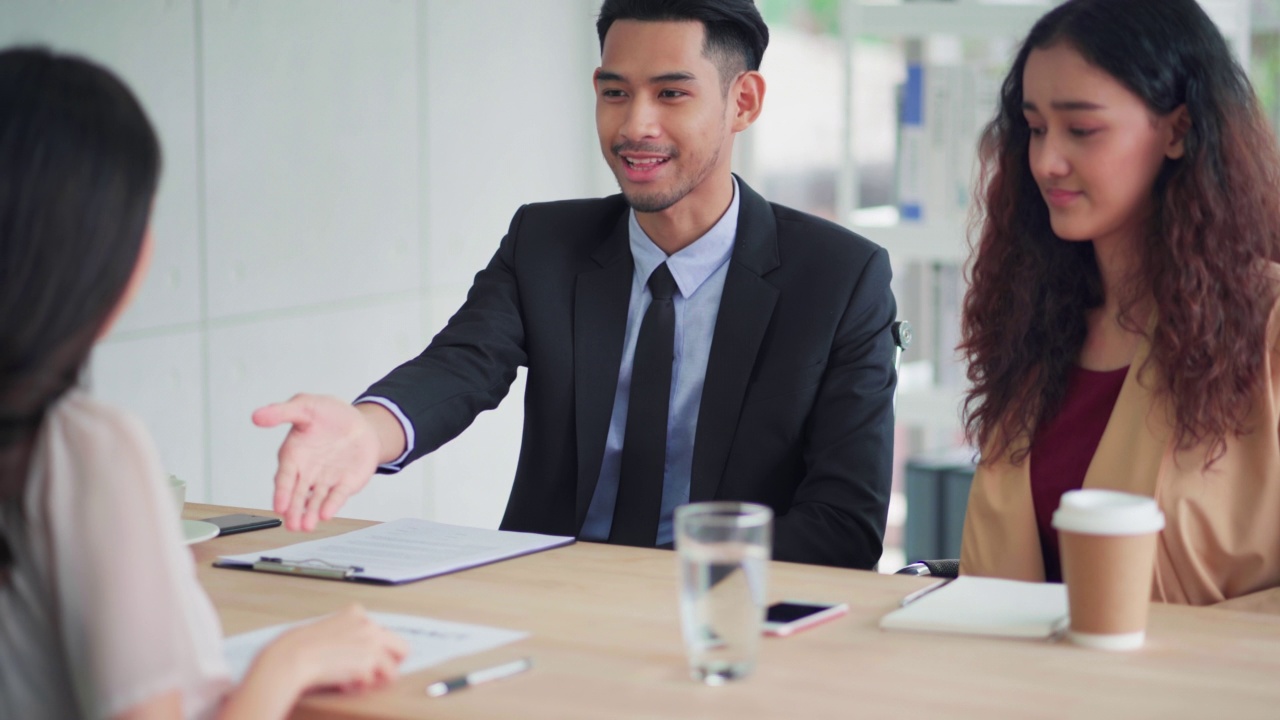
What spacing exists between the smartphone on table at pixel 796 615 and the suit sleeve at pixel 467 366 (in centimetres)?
74

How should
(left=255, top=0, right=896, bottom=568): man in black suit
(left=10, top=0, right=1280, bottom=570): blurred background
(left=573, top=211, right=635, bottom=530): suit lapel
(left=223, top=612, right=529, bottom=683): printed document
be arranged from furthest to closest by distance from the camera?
(left=10, top=0, right=1280, bottom=570): blurred background, (left=573, top=211, right=635, bottom=530): suit lapel, (left=255, top=0, right=896, bottom=568): man in black suit, (left=223, top=612, right=529, bottom=683): printed document

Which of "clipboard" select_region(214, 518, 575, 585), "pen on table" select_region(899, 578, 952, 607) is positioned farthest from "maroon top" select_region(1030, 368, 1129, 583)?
"clipboard" select_region(214, 518, 575, 585)

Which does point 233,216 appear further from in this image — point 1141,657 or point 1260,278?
point 1141,657

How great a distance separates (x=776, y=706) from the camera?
3.71 ft

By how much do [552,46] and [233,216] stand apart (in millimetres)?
1442

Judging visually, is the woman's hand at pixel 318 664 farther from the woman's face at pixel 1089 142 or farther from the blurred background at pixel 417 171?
the blurred background at pixel 417 171

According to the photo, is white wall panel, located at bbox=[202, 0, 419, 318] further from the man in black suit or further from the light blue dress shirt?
the light blue dress shirt

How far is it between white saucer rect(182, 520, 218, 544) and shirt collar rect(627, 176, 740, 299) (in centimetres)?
84

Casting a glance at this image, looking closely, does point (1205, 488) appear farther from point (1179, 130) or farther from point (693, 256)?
point (693, 256)

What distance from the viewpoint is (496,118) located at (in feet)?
12.5

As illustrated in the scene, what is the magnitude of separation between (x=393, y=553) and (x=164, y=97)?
1.44 meters

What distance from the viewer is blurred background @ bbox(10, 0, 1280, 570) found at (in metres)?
2.79

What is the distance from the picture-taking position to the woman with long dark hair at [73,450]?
3.11ft

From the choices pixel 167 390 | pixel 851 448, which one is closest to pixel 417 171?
pixel 167 390
